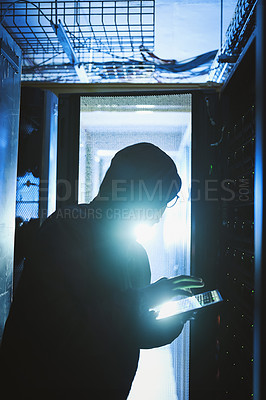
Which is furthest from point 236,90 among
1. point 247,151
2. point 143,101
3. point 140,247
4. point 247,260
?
point 140,247

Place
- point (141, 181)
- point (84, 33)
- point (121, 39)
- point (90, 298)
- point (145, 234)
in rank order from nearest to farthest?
1. point (90, 298)
2. point (141, 181)
3. point (145, 234)
4. point (121, 39)
5. point (84, 33)

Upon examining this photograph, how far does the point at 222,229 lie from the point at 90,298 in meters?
0.50

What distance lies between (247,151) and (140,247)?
0.54 m

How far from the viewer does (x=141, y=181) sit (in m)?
1.04

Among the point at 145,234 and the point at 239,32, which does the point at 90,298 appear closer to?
the point at 145,234

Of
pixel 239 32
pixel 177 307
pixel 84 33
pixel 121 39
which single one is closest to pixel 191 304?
pixel 177 307

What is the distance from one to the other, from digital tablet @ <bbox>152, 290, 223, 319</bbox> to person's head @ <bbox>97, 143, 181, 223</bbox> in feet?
1.01

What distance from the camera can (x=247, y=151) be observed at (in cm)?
92

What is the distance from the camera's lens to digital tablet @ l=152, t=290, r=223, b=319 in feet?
2.99

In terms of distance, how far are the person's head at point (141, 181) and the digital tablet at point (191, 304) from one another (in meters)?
0.31

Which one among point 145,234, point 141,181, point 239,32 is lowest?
point 145,234

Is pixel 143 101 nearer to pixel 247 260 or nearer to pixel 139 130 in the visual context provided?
pixel 139 130

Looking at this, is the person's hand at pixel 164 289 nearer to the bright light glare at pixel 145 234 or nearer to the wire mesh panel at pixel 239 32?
the bright light glare at pixel 145 234

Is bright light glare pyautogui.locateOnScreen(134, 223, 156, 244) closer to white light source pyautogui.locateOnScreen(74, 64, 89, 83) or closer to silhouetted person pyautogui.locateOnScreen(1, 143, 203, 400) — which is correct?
silhouetted person pyautogui.locateOnScreen(1, 143, 203, 400)
